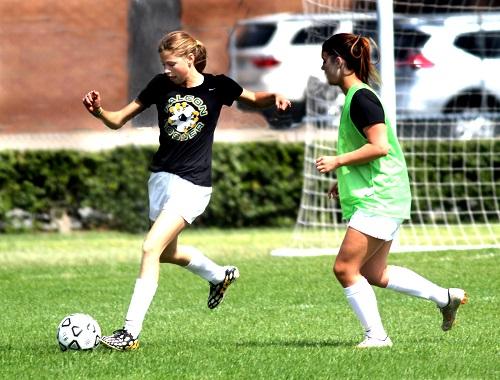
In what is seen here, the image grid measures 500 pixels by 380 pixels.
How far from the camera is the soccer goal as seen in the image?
13.5m

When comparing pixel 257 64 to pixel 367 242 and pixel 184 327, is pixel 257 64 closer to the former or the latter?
pixel 184 327

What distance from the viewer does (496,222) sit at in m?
14.7

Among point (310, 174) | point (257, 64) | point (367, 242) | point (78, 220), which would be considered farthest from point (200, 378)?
point (257, 64)

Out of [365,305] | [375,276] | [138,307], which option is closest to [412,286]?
[375,276]

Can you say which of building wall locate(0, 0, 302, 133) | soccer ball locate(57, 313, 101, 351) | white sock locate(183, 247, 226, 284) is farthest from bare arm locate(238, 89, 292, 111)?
building wall locate(0, 0, 302, 133)

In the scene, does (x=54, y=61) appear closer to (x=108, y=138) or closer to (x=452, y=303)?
(x=108, y=138)

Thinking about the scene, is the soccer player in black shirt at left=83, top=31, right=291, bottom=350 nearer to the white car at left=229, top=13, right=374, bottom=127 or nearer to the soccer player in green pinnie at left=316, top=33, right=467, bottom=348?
the soccer player in green pinnie at left=316, top=33, right=467, bottom=348

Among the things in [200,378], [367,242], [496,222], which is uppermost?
[367,242]

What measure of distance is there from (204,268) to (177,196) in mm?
827

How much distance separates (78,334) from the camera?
22.9ft

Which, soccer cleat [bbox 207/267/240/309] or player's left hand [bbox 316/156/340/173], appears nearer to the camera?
player's left hand [bbox 316/156/340/173]

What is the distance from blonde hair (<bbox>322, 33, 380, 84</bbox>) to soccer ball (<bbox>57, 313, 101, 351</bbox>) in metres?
1.87

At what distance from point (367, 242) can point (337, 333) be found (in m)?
1.07

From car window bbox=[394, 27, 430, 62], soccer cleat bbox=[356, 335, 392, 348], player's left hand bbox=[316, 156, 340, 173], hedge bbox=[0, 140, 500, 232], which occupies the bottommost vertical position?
hedge bbox=[0, 140, 500, 232]
